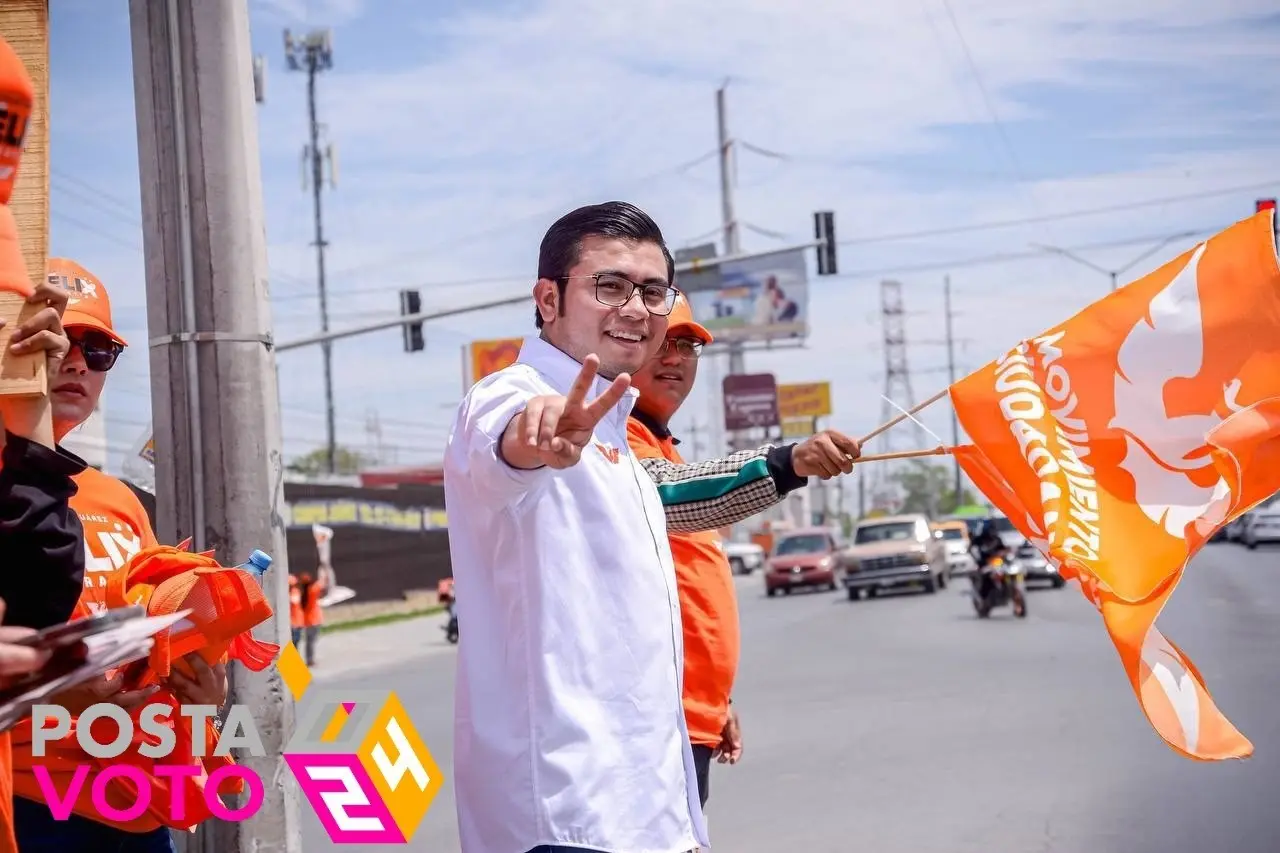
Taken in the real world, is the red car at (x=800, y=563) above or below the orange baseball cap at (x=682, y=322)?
below

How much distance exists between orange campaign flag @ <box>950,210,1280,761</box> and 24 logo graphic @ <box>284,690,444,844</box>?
2328 millimetres

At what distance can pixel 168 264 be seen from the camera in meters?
4.58

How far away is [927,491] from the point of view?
141 metres

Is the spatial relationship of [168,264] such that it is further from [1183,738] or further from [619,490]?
[1183,738]

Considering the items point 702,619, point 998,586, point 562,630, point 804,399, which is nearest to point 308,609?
point 998,586

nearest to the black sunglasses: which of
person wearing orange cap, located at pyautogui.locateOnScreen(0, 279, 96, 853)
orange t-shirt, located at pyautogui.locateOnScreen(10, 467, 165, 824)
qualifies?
orange t-shirt, located at pyautogui.locateOnScreen(10, 467, 165, 824)

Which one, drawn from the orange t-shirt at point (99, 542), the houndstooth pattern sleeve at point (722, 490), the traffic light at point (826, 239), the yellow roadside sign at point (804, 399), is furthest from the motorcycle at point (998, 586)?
the yellow roadside sign at point (804, 399)

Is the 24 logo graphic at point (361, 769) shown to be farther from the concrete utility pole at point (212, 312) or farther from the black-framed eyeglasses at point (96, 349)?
the black-framed eyeglasses at point (96, 349)

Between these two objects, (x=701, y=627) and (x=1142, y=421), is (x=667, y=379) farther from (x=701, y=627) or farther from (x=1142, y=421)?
(x=1142, y=421)

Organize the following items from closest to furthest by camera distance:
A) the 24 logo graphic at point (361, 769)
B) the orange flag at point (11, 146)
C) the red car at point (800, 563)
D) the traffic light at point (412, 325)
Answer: the orange flag at point (11, 146) → the 24 logo graphic at point (361, 769) → the traffic light at point (412, 325) → the red car at point (800, 563)

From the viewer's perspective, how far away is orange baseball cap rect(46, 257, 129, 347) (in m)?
3.40

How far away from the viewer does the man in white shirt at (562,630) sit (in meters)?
2.63

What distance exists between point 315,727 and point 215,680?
282 cm

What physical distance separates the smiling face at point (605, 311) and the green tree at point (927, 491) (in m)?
133
